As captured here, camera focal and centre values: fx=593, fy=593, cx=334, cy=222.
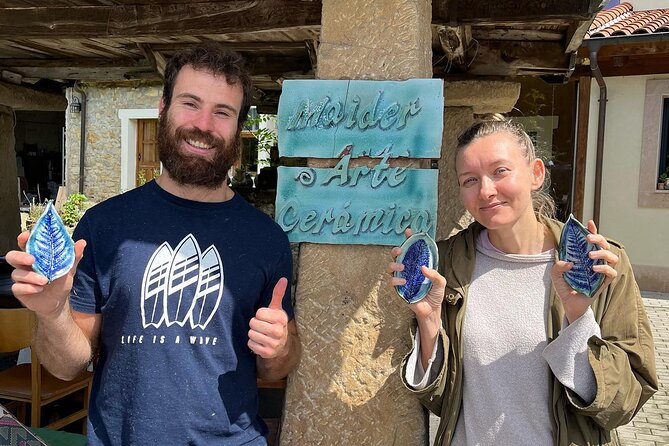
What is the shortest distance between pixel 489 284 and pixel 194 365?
84 cm

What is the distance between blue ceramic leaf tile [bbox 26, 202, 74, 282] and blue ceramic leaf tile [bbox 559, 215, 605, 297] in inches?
47.8

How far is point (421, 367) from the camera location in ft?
5.46

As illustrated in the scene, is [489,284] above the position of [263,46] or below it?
below

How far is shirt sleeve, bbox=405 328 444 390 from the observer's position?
5.35 ft

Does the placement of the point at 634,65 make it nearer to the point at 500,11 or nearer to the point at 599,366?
the point at 500,11

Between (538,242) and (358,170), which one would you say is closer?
(538,242)

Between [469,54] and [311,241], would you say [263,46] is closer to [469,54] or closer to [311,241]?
[469,54]

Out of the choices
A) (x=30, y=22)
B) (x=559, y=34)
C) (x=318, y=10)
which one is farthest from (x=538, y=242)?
(x=30, y=22)

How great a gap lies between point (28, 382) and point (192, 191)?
231 cm

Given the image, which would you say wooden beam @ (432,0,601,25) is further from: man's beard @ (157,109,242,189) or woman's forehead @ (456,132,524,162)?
man's beard @ (157,109,242,189)

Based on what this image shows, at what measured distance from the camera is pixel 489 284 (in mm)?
1662

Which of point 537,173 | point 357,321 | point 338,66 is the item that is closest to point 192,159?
point 338,66

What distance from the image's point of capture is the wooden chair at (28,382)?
3.04 meters

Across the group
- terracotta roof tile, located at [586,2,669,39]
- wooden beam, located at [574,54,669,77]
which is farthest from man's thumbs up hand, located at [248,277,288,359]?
wooden beam, located at [574,54,669,77]
